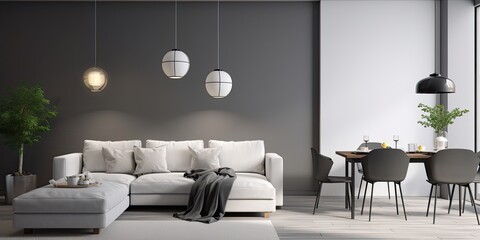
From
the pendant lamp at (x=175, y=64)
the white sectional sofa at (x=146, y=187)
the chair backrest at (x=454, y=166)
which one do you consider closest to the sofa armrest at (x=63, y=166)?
the white sectional sofa at (x=146, y=187)

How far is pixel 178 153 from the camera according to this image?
8.06 m

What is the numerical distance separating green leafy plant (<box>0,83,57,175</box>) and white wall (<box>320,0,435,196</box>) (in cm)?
397

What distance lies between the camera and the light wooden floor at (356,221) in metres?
5.97

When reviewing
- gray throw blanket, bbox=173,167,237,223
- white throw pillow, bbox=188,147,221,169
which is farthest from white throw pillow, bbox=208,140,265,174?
gray throw blanket, bbox=173,167,237,223

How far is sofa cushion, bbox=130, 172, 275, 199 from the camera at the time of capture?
6.94 metres

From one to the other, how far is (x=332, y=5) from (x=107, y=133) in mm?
3802

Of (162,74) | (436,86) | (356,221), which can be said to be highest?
(162,74)

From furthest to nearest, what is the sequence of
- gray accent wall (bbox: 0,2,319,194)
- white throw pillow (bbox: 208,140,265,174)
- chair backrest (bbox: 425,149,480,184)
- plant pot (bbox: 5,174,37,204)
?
gray accent wall (bbox: 0,2,319,194)
white throw pillow (bbox: 208,140,265,174)
plant pot (bbox: 5,174,37,204)
chair backrest (bbox: 425,149,480,184)

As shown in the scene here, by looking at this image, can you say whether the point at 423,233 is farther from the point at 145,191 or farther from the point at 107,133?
the point at 107,133

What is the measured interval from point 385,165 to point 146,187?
9.10 ft

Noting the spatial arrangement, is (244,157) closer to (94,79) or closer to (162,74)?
(162,74)

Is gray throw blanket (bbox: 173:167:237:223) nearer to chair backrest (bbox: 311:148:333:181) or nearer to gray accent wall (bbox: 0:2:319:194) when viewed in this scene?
chair backrest (bbox: 311:148:333:181)

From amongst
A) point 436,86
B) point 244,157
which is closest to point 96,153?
point 244,157

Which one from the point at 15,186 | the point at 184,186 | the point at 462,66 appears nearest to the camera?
the point at 184,186
